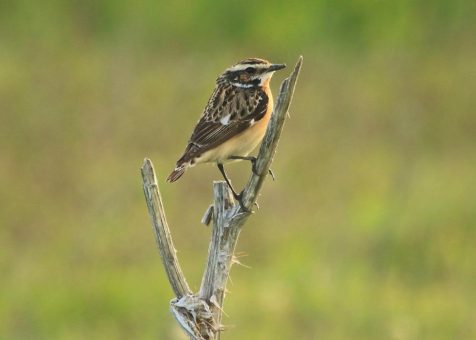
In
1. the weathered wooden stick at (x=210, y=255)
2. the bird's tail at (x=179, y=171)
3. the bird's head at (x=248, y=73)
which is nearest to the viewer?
the weathered wooden stick at (x=210, y=255)

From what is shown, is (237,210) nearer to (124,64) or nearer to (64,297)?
(64,297)

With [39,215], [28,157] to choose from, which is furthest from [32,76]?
[39,215]

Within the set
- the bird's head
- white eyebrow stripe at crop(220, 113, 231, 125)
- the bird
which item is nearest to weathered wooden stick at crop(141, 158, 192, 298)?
the bird

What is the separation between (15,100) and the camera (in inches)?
612

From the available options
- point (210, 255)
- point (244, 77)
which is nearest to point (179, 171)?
point (244, 77)

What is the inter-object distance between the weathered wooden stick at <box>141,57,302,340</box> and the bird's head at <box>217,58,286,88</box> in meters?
2.01

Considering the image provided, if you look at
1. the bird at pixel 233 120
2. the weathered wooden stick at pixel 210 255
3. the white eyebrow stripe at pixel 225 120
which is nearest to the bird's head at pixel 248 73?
the bird at pixel 233 120

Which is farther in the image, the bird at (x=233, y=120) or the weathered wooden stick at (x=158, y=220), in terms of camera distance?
the bird at (x=233, y=120)

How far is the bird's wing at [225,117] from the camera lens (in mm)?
7473

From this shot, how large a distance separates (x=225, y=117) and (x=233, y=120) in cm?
5

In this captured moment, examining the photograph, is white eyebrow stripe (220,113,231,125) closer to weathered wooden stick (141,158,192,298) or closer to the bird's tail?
the bird's tail

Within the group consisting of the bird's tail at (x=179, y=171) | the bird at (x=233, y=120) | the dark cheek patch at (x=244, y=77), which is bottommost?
the bird's tail at (x=179, y=171)

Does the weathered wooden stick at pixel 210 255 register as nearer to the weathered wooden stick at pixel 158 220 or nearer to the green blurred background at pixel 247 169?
the weathered wooden stick at pixel 158 220

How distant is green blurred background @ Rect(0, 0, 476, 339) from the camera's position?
1147cm
